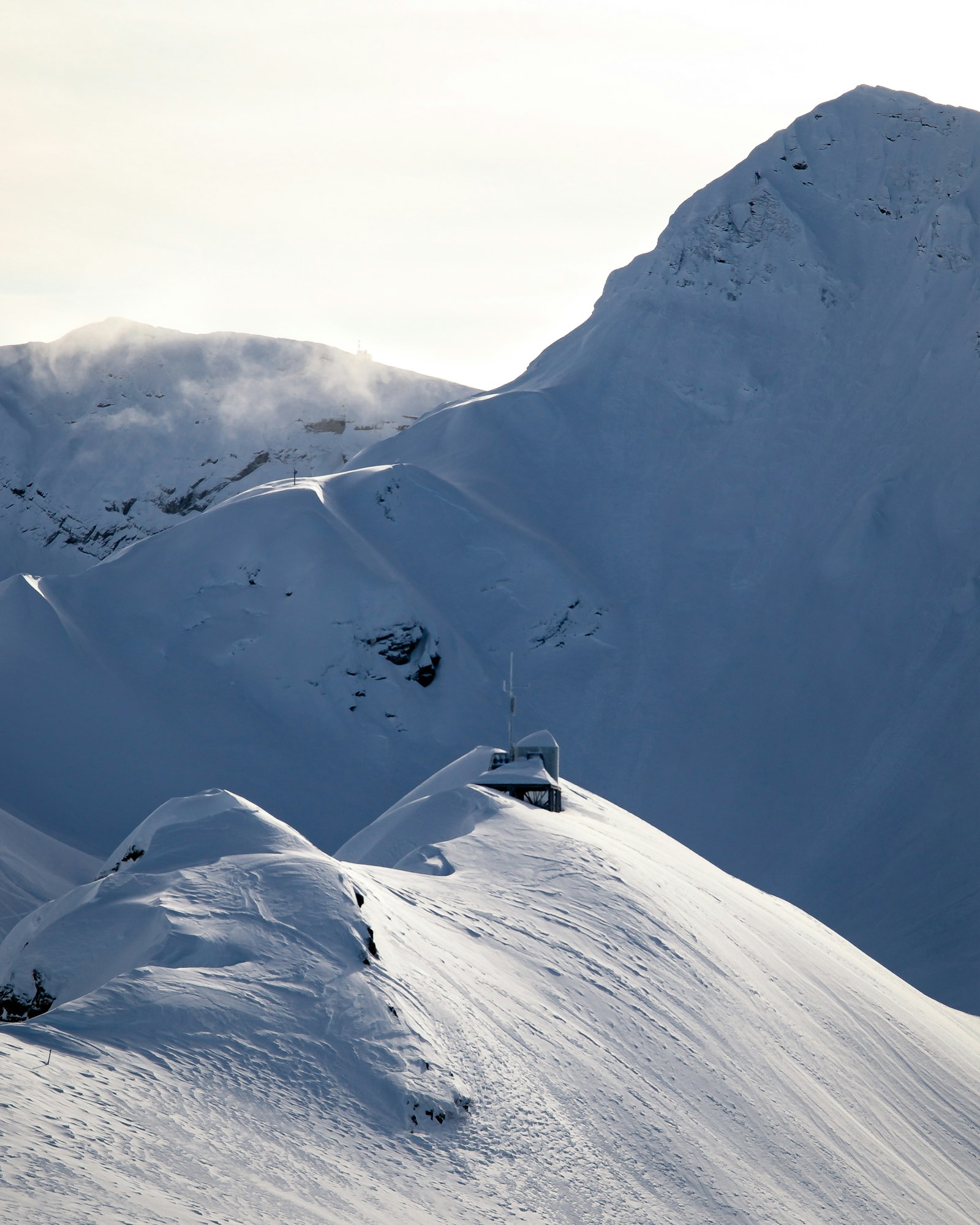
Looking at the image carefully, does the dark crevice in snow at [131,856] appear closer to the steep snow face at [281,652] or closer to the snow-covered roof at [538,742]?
the snow-covered roof at [538,742]

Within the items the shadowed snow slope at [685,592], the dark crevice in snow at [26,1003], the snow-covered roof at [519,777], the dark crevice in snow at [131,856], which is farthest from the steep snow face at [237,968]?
the shadowed snow slope at [685,592]

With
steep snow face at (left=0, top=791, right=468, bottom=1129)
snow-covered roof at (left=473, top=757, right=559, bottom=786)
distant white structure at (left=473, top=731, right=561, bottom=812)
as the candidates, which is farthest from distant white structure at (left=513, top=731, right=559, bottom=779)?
steep snow face at (left=0, top=791, right=468, bottom=1129)

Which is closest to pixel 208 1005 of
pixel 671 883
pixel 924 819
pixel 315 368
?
pixel 671 883

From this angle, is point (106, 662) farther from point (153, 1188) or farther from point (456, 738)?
point (153, 1188)

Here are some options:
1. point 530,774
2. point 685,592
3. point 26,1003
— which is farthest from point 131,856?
point 685,592

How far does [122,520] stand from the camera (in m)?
110

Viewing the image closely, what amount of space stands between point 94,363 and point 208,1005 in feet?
372

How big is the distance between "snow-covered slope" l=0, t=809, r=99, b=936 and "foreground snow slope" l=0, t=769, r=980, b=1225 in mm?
16311

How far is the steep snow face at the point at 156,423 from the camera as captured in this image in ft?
361

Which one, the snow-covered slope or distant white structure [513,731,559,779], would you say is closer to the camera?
distant white structure [513,731,559,779]

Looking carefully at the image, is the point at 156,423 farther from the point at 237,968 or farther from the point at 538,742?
the point at 237,968

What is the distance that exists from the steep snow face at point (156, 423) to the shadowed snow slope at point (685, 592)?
38.6 meters

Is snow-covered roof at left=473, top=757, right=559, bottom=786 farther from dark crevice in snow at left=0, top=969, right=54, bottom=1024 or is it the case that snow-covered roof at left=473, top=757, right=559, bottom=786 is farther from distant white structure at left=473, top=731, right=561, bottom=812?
dark crevice in snow at left=0, top=969, right=54, bottom=1024

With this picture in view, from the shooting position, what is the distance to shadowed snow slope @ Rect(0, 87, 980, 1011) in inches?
2147
